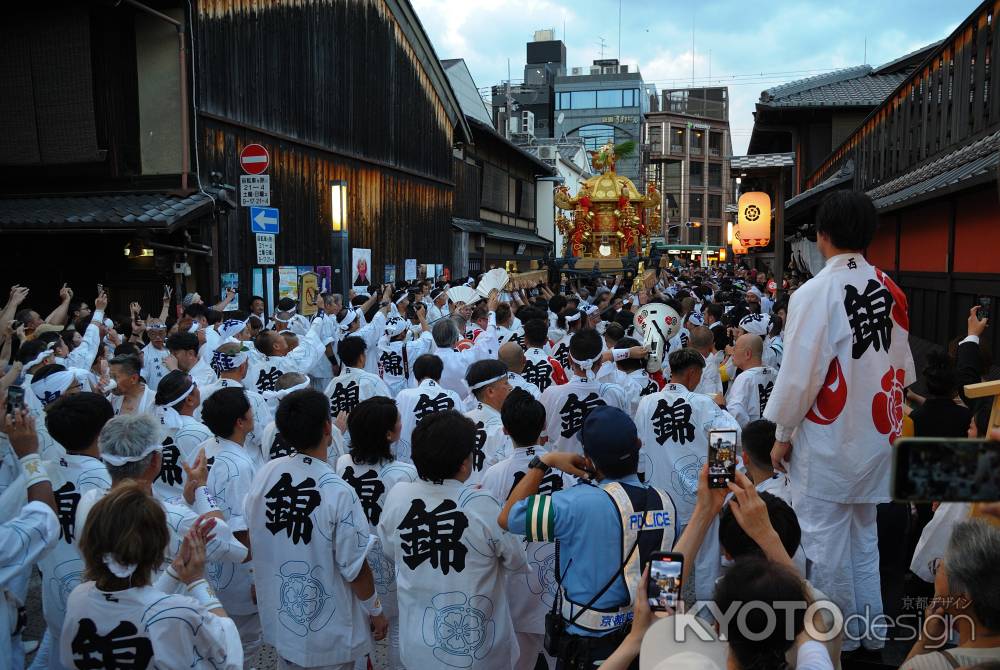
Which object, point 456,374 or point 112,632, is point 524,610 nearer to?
point 112,632

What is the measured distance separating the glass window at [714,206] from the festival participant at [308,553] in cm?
7097

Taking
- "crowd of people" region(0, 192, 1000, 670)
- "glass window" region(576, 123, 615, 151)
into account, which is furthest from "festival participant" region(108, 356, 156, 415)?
"glass window" region(576, 123, 615, 151)

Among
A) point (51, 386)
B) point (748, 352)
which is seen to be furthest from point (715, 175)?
point (51, 386)

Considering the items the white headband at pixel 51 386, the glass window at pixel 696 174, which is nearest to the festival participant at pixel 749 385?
the white headband at pixel 51 386

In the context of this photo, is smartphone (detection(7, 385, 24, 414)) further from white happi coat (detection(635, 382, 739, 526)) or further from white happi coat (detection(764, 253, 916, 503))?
white happi coat (detection(635, 382, 739, 526))

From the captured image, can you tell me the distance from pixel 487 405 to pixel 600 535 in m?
2.89

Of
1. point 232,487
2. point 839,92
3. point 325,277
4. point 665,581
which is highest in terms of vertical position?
point 839,92

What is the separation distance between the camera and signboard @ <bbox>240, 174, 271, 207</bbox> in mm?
14430

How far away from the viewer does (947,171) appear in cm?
869

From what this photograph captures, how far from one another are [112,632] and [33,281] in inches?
571

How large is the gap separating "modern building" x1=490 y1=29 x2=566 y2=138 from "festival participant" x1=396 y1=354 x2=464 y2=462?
47414mm

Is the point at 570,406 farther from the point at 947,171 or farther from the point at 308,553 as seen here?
the point at 947,171

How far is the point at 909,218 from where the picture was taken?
1205 cm

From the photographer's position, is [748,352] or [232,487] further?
[748,352]
